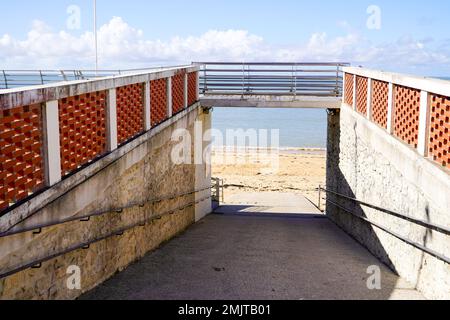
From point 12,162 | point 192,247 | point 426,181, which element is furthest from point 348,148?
point 12,162

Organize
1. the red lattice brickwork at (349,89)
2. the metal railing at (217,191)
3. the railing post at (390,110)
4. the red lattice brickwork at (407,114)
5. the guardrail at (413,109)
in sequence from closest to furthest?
the guardrail at (413,109) → the red lattice brickwork at (407,114) → the railing post at (390,110) → the red lattice brickwork at (349,89) → the metal railing at (217,191)

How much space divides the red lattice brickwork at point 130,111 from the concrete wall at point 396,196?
411 centimetres

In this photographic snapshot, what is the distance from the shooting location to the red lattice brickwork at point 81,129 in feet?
20.0

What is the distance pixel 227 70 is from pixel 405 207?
11241mm

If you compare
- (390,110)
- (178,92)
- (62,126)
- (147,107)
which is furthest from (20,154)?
(178,92)

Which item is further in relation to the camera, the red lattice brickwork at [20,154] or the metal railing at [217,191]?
the metal railing at [217,191]

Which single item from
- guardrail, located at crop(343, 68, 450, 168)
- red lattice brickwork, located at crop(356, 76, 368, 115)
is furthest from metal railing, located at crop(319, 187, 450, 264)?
red lattice brickwork, located at crop(356, 76, 368, 115)

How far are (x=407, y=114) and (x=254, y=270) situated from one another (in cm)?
323

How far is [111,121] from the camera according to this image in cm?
755

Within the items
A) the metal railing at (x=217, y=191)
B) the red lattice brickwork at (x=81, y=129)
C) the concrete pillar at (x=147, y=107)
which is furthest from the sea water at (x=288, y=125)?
the red lattice brickwork at (x=81, y=129)

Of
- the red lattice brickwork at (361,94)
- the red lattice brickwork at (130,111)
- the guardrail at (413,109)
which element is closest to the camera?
the guardrail at (413,109)

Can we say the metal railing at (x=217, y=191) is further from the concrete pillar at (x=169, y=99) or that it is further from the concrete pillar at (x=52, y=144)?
the concrete pillar at (x=52, y=144)

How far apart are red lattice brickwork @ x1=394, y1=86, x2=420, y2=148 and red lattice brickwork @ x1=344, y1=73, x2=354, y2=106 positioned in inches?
192

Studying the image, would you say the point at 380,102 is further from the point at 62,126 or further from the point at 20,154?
the point at 20,154
